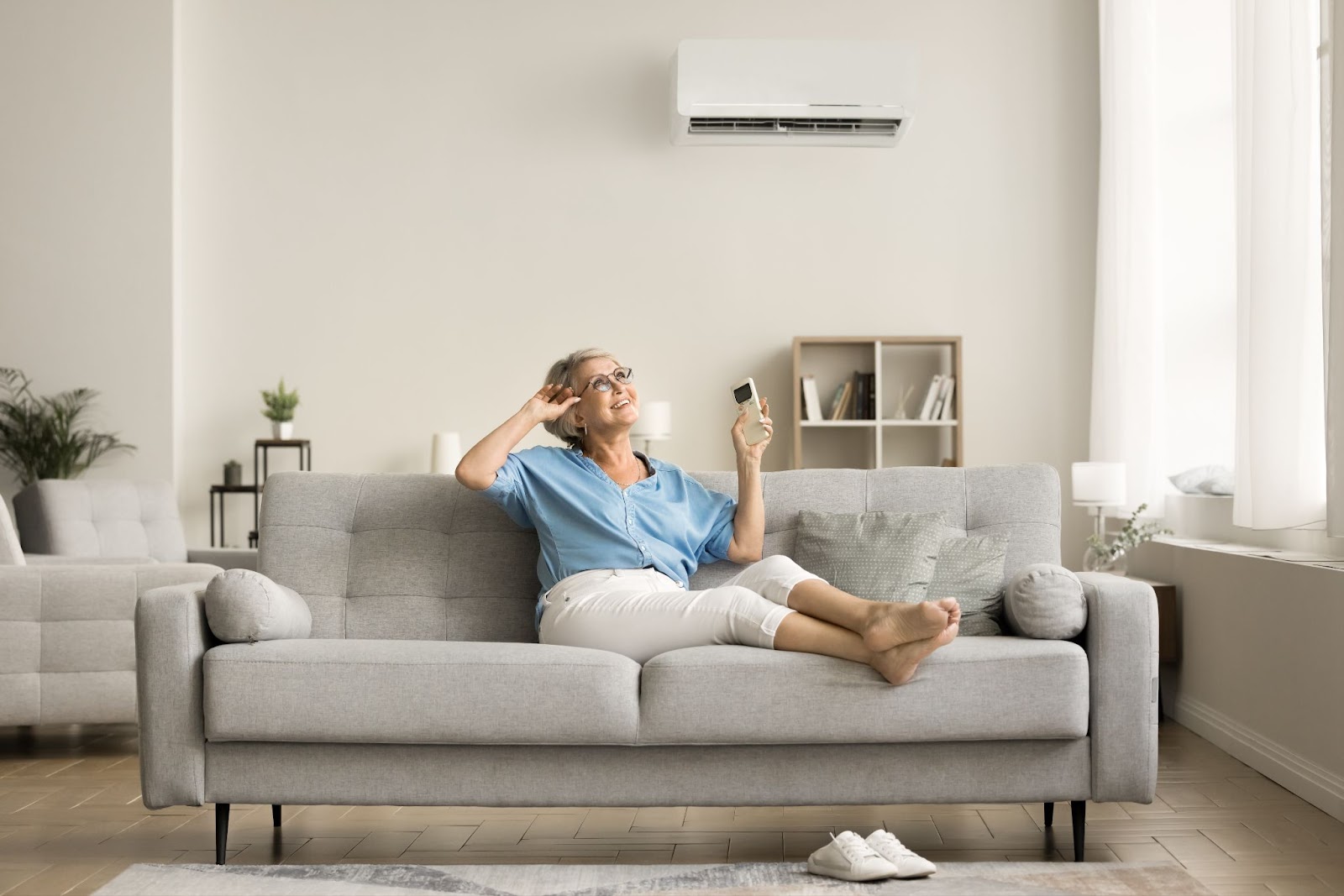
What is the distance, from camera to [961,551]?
2.95 m

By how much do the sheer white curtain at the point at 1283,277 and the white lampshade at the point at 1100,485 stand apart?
2.87 feet

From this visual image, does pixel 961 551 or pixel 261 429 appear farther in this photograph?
pixel 261 429

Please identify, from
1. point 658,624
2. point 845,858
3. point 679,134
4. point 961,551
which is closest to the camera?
point 845,858

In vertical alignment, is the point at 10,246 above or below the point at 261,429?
above

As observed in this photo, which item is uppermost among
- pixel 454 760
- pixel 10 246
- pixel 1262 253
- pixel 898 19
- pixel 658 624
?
pixel 898 19

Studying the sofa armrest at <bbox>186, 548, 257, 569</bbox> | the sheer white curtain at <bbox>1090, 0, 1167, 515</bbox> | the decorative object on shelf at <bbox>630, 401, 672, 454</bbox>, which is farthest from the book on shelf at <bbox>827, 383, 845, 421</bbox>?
the sofa armrest at <bbox>186, 548, 257, 569</bbox>

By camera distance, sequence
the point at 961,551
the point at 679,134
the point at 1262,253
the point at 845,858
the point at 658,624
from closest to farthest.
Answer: the point at 845,858 → the point at 658,624 → the point at 961,551 → the point at 1262,253 → the point at 679,134

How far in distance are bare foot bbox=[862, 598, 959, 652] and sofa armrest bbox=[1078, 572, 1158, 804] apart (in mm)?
394

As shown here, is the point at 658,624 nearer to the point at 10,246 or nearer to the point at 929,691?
the point at 929,691

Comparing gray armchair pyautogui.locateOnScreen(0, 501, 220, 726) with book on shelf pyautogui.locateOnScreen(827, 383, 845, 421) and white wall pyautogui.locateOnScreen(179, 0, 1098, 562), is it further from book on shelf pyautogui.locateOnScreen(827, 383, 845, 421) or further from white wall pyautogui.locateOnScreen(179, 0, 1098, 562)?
book on shelf pyautogui.locateOnScreen(827, 383, 845, 421)

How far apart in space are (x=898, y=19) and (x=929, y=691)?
14.8ft

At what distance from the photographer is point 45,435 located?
235 inches

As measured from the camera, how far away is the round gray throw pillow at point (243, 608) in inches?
102

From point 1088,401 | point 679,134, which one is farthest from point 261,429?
point 1088,401
